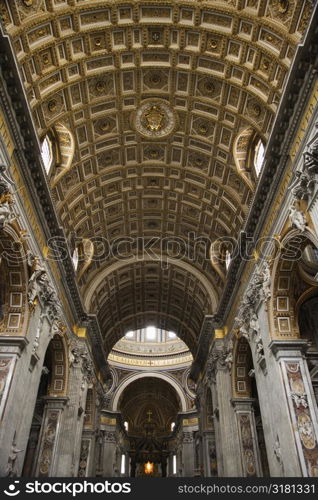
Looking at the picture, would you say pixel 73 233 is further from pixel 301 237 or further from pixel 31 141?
pixel 301 237

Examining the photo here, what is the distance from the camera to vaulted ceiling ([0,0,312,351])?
1284cm

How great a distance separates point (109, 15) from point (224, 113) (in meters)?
5.79

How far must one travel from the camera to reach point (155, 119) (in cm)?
1739

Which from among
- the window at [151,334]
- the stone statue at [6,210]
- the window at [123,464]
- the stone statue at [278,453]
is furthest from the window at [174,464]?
the stone statue at [6,210]

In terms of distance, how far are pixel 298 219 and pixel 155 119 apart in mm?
8855

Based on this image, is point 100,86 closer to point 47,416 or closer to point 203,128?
point 203,128

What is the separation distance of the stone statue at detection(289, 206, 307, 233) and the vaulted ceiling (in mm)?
4293

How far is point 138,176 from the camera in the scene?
20.2 m

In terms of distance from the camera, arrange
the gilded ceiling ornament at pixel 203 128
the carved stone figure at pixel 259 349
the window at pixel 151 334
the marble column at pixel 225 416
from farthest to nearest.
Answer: the window at pixel 151 334
the marble column at pixel 225 416
the gilded ceiling ornament at pixel 203 128
the carved stone figure at pixel 259 349

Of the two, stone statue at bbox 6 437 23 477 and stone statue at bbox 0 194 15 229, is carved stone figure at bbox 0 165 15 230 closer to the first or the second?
stone statue at bbox 0 194 15 229

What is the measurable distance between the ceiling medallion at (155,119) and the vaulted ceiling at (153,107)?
0.05 m

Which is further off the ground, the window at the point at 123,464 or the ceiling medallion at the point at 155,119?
the ceiling medallion at the point at 155,119

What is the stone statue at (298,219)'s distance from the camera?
37.0ft

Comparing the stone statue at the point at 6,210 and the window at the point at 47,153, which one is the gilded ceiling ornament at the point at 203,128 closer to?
the window at the point at 47,153
